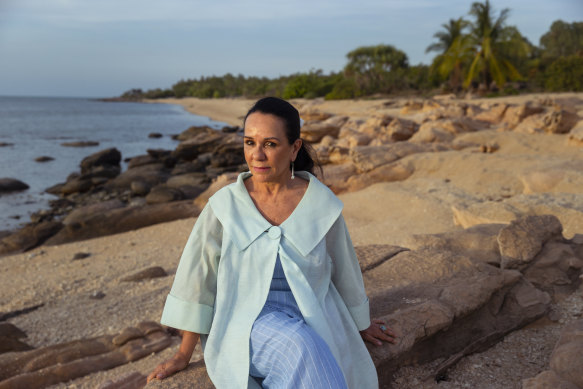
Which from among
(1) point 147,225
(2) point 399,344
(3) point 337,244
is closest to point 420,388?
(2) point 399,344

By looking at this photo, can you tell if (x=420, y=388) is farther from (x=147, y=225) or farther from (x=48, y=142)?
(x=48, y=142)

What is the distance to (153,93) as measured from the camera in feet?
324

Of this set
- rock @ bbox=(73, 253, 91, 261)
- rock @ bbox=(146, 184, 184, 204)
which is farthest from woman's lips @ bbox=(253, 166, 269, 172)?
rock @ bbox=(146, 184, 184, 204)

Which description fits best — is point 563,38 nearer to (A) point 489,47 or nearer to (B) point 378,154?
(A) point 489,47

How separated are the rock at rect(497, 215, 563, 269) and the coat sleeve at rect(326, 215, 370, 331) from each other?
1908 millimetres

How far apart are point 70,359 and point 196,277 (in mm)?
2196

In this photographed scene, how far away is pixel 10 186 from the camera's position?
14.1m

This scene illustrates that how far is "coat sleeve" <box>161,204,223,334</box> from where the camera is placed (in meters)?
2.09

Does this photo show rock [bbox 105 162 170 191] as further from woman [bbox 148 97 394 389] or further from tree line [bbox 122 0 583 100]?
tree line [bbox 122 0 583 100]

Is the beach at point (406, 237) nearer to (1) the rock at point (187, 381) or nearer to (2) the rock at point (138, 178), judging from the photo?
(1) the rock at point (187, 381)

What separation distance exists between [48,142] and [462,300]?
29555 mm

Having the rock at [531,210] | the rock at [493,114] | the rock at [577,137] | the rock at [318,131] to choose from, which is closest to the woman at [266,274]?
the rock at [531,210]

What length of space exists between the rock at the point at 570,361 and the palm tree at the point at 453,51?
26348 mm

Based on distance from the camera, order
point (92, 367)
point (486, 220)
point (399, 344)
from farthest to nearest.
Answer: point (486, 220) → point (92, 367) → point (399, 344)
